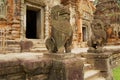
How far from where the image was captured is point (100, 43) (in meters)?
6.11

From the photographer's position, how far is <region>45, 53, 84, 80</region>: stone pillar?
329cm

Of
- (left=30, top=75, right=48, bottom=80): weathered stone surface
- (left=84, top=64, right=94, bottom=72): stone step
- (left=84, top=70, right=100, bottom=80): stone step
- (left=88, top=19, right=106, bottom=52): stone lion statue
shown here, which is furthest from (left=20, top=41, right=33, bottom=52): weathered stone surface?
(left=30, top=75, right=48, bottom=80): weathered stone surface

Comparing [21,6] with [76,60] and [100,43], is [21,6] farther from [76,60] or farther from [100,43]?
[76,60]

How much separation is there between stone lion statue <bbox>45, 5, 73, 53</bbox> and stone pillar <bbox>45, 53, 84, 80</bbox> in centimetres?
18

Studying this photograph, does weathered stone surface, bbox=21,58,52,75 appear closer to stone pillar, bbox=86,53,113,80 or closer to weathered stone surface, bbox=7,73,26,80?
weathered stone surface, bbox=7,73,26,80

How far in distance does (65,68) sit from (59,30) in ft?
2.66

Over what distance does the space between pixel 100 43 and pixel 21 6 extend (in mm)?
5129

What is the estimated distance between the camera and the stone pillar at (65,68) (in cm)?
329

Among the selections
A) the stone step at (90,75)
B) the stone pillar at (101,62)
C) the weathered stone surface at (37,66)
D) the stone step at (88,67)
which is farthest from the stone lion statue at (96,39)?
the weathered stone surface at (37,66)

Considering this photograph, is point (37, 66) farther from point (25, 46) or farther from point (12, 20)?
point (12, 20)

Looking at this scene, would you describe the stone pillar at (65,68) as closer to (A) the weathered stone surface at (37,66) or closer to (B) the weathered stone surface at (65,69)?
(B) the weathered stone surface at (65,69)

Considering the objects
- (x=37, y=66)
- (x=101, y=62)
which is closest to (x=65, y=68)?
(x=37, y=66)

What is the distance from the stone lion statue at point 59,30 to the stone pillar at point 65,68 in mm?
184

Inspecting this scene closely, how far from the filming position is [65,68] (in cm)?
328
